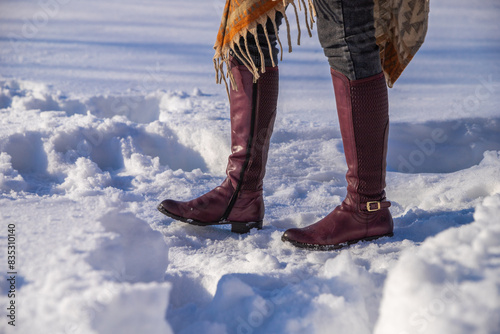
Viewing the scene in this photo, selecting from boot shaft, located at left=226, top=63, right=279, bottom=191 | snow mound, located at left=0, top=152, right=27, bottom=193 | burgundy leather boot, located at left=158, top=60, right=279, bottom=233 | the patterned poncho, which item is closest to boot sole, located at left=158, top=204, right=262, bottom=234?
burgundy leather boot, located at left=158, top=60, right=279, bottom=233

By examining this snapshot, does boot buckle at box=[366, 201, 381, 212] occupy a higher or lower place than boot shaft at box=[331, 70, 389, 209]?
lower

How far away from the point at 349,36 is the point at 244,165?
486mm

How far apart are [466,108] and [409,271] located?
2424 mm

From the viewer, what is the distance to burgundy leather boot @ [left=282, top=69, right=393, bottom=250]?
1.24m

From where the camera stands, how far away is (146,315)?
28.8 inches

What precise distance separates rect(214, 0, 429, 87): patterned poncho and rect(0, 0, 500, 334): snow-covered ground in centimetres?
47

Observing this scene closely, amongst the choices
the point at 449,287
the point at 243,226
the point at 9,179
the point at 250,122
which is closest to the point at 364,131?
the point at 250,122

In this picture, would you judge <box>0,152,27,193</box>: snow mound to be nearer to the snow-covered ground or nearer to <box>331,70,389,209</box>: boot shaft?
the snow-covered ground

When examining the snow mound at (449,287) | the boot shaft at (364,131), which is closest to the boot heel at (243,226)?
the boot shaft at (364,131)

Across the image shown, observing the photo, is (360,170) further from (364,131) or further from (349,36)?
(349,36)

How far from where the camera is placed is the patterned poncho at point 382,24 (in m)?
1.29

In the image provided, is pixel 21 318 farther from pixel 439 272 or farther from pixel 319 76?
pixel 319 76

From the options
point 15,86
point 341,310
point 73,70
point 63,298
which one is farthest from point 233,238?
point 73,70

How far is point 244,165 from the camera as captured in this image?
1449 millimetres
